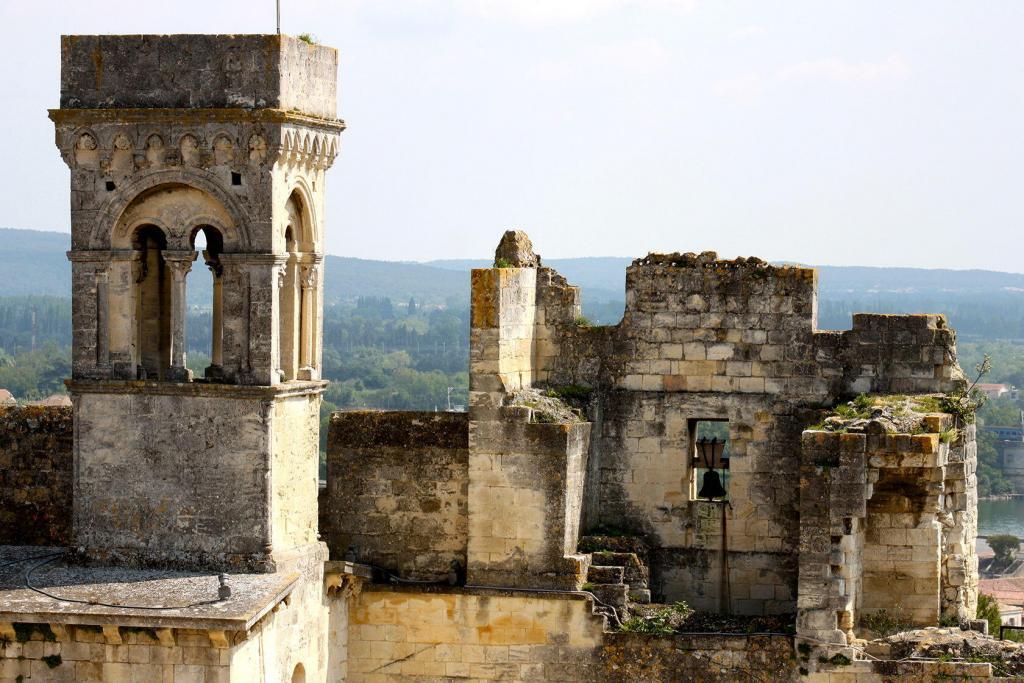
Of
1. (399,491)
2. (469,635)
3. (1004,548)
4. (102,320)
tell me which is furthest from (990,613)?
(1004,548)

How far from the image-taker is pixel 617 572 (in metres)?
23.7

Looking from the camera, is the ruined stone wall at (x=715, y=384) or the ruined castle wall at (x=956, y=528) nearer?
the ruined castle wall at (x=956, y=528)

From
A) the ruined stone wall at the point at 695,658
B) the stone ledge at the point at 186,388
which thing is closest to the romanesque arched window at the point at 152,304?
the stone ledge at the point at 186,388

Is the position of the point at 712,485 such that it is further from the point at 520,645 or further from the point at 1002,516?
the point at 1002,516

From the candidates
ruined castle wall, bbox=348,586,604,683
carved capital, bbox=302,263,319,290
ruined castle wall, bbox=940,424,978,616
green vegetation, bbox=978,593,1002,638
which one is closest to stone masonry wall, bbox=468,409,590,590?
ruined castle wall, bbox=348,586,604,683

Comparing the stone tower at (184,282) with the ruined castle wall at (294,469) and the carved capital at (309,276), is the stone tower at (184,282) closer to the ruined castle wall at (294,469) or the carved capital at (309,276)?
the ruined castle wall at (294,469)

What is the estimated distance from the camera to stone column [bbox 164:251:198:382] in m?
22.2

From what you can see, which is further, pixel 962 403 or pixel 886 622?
pixel 962 403

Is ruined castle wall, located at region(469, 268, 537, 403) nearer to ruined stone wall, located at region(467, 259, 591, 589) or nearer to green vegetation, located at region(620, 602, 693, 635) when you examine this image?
ruined stone wall, located at region(467, 259, 591, 589)

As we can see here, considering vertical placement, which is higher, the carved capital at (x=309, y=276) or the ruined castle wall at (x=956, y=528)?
the carved capital at (x=309, y=276)

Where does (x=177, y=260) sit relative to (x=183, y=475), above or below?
above

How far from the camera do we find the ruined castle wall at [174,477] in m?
22.0

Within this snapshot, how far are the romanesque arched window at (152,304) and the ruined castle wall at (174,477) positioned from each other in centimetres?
73

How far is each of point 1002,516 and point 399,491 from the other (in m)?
89.3
